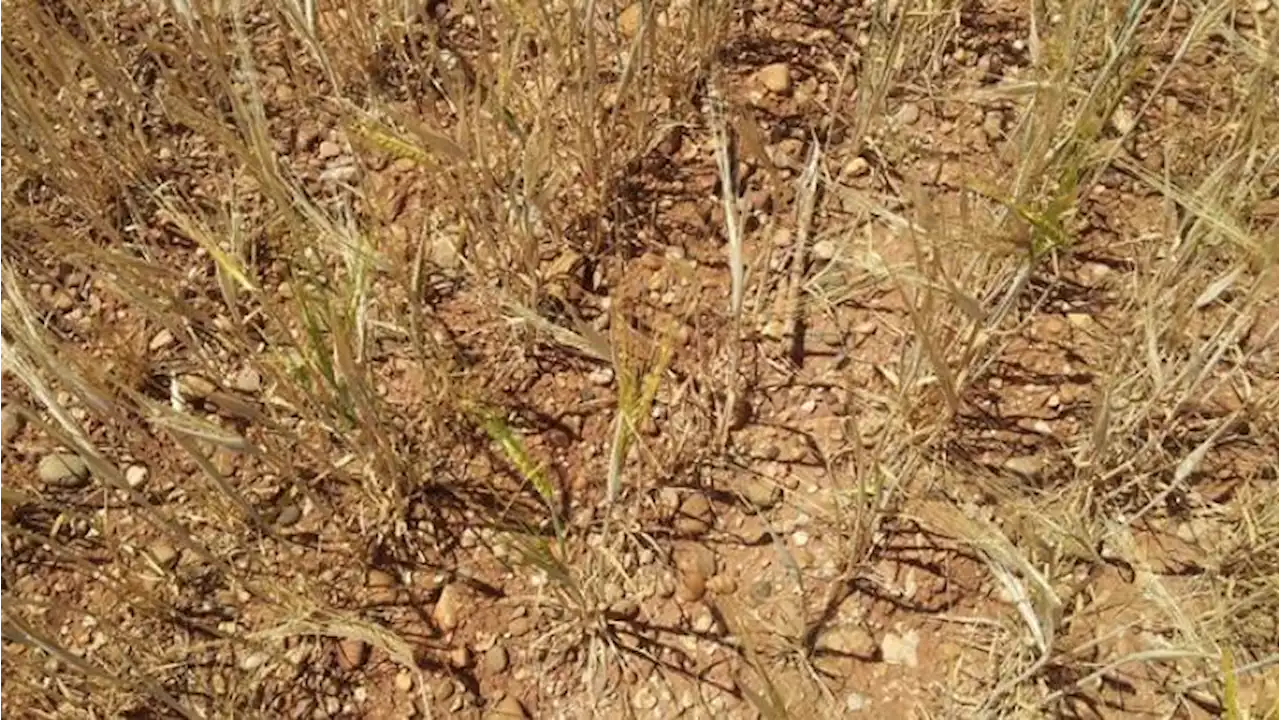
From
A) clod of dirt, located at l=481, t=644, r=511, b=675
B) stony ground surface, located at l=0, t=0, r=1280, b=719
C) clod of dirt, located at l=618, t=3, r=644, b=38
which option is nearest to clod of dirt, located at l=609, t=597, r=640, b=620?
stony ground surface, located at l=0, t=0, r=1280, b=719

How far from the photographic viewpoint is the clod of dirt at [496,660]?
111 centimetres

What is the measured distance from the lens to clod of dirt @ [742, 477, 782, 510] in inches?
45.8

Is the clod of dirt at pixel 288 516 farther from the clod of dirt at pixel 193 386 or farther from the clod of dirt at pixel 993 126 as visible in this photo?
the clod of dirt at pixel 993 126

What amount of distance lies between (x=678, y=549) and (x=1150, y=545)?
445 mm

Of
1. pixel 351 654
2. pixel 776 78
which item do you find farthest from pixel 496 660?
pixel 776 78

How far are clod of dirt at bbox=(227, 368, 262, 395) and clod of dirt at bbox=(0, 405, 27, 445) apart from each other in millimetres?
217

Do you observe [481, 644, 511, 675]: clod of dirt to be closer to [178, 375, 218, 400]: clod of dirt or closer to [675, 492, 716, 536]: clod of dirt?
[675, 492, 716, 536]: clod of dirt

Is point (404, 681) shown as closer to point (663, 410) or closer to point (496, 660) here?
point (496, 660)

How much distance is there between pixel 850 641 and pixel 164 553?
0.66 m

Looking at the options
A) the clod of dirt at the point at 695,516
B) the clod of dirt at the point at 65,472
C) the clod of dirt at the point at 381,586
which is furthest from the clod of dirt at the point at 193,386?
the clod of dirt at the point at 695,516

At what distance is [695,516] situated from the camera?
1159 mm

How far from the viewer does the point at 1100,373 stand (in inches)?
47.1

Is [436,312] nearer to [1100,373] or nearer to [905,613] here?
[905,613]

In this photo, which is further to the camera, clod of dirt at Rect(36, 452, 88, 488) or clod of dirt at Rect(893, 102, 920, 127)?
clod of dirt at Rect(893, 102, 920, 127)
